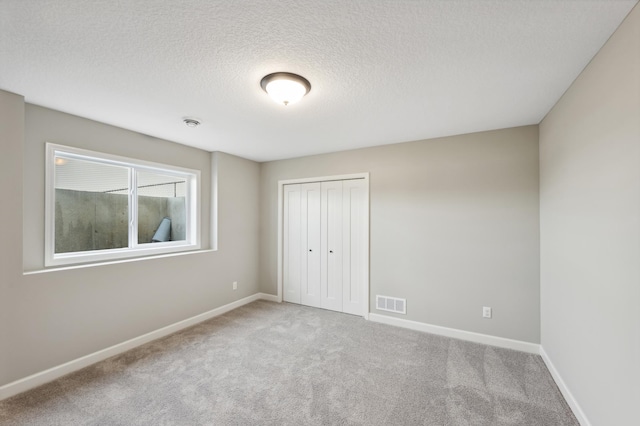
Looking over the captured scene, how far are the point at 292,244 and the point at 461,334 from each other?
8.88 ft

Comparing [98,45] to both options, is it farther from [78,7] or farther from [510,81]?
[510,81]

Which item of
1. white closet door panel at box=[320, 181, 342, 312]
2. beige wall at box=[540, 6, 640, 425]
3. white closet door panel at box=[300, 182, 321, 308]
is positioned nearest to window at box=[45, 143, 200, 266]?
white closet door panel at box=[300, 182, 321, 308]

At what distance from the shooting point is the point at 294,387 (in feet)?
7.50

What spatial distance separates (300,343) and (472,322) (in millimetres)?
2036

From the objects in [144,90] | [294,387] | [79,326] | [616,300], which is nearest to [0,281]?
[79,326]

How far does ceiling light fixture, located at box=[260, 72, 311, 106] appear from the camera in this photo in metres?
1.90

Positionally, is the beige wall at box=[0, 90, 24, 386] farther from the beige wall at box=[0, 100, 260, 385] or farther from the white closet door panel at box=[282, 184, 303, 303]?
the white closet door panel at box=[282, 184, 303, 303]

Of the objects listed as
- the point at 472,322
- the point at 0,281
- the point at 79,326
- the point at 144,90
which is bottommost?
the point at 472,322

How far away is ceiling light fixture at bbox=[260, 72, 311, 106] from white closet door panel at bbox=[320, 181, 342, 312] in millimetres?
2183

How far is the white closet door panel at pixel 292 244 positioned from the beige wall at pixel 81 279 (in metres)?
0.97

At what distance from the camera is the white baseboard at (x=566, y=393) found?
1865mm

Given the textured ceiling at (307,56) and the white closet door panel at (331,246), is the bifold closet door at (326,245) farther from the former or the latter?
the textured ceiling at (307,56)

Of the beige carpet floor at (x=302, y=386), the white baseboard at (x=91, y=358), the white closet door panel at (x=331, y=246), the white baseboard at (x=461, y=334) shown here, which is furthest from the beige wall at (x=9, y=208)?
the white baseboard at (x=461, y=334)

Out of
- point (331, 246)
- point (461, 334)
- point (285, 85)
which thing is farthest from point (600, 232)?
point (331, 246)
